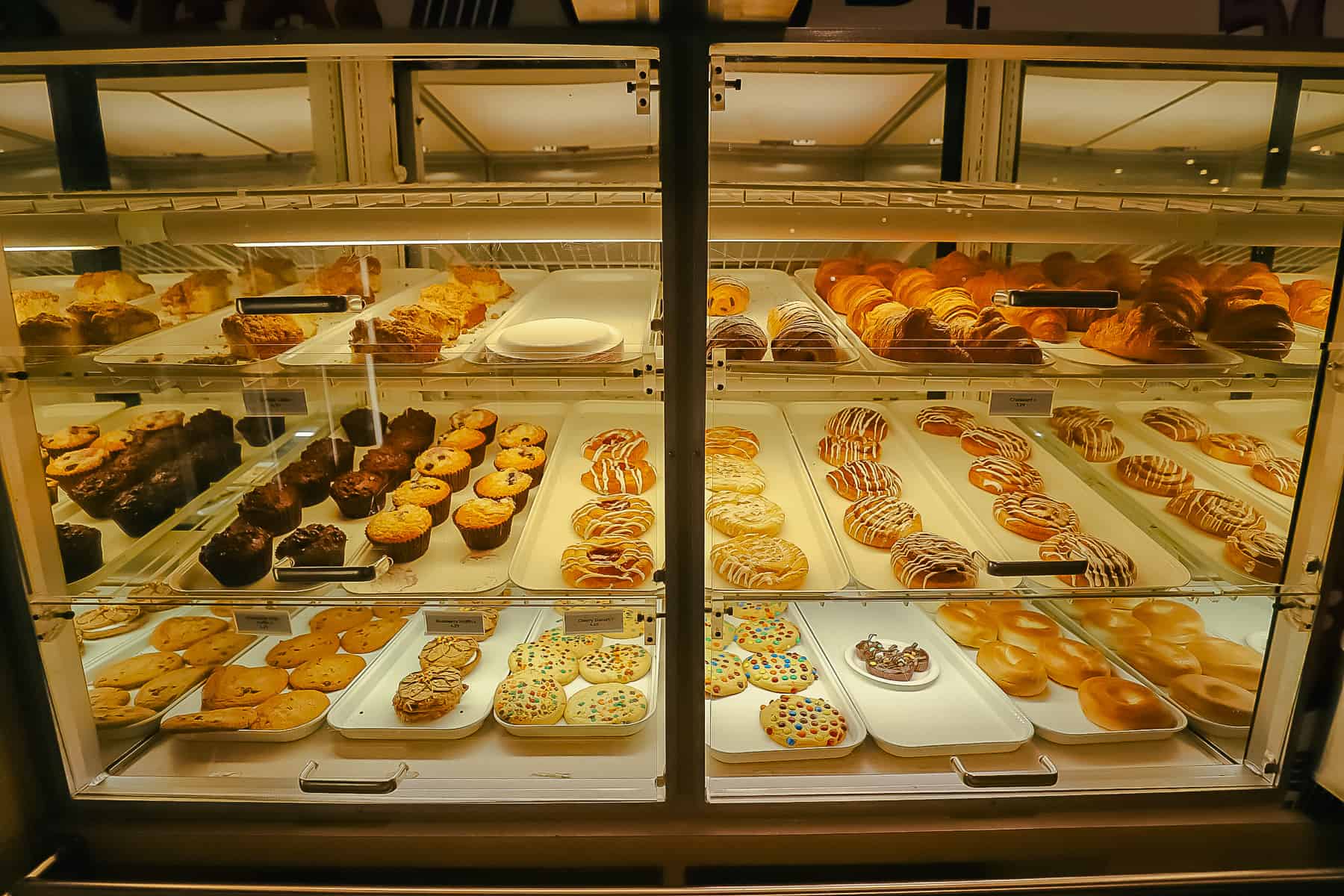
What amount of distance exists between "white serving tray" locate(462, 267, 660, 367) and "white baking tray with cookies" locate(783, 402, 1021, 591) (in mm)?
653

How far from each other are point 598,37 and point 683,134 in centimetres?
21

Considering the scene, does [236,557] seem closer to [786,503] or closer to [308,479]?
[308,479]

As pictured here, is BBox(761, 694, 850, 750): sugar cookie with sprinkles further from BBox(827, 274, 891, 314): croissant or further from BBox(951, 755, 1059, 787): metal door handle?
BBox(827, 274, 891, 314): croissant

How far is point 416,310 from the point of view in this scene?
1.71 metres

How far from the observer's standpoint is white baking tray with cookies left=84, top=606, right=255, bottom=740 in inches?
71.1

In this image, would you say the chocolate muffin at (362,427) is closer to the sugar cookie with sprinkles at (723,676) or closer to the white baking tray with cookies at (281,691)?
the white baking tray with cookies at (281,691)

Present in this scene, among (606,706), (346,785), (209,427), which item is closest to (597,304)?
(606,706)

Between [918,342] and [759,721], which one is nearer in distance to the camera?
[918,342]

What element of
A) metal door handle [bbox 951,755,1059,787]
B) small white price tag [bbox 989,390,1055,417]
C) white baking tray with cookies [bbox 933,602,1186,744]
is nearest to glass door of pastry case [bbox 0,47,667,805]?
metal door handle [bbox 951,755,1059,787]

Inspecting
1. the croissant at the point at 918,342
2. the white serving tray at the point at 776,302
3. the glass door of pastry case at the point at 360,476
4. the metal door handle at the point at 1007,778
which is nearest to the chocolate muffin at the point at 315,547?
the glass door of pastry case at the point at 360,476

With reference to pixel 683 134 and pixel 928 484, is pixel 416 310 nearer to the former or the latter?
pixel 683 134

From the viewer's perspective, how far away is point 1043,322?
5.91ft

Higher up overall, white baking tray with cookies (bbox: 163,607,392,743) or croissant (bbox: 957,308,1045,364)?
Answer: croissant (bbox: 957,308,1045,364)

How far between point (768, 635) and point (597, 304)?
99cm
